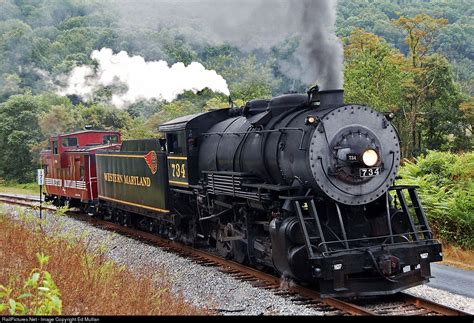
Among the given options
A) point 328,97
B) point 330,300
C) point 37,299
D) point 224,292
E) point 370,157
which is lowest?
point 224,292

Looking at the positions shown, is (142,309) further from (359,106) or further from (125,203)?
(125,203)

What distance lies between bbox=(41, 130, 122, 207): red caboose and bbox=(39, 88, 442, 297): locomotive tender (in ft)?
34.4

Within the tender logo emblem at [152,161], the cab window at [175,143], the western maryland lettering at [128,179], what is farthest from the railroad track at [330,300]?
the western maryland lettering at [128,179]

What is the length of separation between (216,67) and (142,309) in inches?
2376

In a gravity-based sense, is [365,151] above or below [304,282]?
above

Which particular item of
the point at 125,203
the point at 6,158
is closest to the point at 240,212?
the point at 125,203

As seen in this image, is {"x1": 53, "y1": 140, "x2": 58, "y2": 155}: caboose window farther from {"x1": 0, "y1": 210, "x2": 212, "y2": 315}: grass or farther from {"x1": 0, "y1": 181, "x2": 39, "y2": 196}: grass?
{"x1": 0, "y1": 181, "x2": 39, "y2": 196}: grass

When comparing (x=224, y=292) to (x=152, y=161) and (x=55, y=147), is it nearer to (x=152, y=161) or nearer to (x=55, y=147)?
(x=152, y=161)

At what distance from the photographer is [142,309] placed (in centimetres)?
738

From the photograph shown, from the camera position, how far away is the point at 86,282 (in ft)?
28.5

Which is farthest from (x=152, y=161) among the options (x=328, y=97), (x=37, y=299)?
(x=37, y=299)

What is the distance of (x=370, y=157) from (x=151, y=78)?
1671cm

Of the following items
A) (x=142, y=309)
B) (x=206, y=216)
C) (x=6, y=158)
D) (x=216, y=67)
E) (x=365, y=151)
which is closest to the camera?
(x=142, y=309)

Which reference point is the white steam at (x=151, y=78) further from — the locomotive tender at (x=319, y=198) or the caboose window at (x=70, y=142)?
the locomotive tender at (x=319, y=198)
